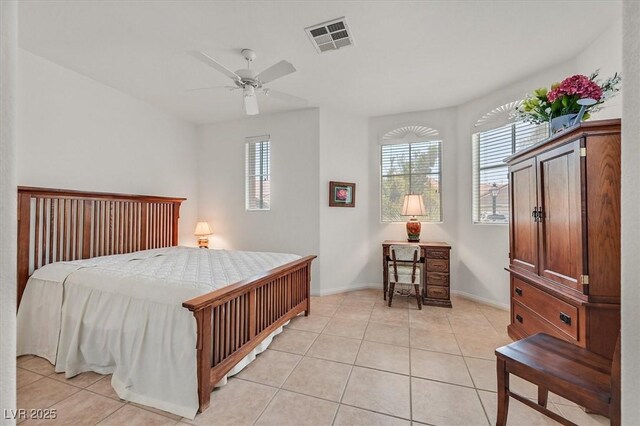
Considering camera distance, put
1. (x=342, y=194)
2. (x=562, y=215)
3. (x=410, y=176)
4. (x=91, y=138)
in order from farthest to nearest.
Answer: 1. (x=410, y=176)
2. (x=342, y=194)
3. (x=91, y=138)
4. (x=562, y=215)

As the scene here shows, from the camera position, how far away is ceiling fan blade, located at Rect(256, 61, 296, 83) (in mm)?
2217

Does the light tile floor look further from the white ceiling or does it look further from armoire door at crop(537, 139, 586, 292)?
the white ceiling

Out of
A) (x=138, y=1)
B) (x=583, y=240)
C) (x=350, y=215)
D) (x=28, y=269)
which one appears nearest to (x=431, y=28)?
(x=583, y=240)

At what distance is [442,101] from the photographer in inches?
157

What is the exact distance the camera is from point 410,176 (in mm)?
4477

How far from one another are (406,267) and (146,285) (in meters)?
3.03

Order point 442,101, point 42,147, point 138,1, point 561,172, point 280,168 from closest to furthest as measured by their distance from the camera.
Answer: point 561,172
point 138,1
point 42,147
point 442,101
point 280,168

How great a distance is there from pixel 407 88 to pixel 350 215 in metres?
2.02

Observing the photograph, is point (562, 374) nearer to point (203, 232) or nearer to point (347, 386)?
point (347, 386)

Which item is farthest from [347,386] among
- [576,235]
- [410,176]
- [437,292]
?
[410,176]

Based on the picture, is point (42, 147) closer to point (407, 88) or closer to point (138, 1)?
point (138, 1)

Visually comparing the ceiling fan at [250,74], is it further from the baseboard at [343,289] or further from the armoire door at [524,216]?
the baseboard at [343,289]

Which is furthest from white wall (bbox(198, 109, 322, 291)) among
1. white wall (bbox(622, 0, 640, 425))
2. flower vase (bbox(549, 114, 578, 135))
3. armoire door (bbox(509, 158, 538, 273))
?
white wall (bbox(622, 0, 640, 425))

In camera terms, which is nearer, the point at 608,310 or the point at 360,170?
the point at 608,310
